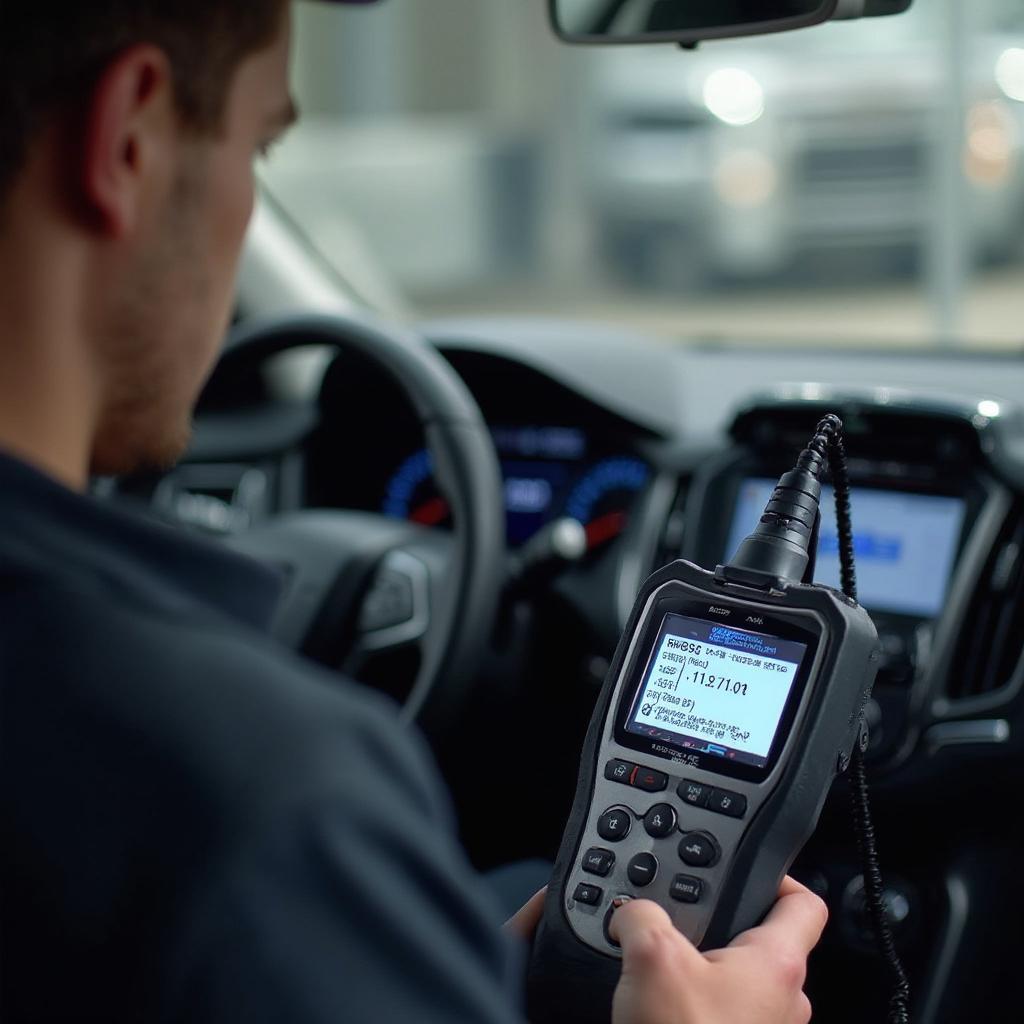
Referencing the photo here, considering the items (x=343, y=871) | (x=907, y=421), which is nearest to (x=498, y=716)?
(x=907, y=421)

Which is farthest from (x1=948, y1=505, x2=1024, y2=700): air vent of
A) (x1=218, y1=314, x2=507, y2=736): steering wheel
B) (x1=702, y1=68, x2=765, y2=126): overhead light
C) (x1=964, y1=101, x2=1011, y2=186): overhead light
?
(x1=702, y1=68, x2=765, y2=126): overhead light

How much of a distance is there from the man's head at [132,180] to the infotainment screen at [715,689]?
1.26ft

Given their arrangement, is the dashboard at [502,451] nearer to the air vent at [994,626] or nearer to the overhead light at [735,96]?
the air vent at [994,626]

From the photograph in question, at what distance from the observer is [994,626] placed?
179cm

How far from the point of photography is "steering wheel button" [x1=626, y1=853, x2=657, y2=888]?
1.01 m

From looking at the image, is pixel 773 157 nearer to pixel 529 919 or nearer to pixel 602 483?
pixel 602 483

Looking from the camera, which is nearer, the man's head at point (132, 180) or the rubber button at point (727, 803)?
the man's head at point (132, 180)

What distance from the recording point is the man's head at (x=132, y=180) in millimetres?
711

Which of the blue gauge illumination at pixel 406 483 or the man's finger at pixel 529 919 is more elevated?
the blue gauge illumination at pixel 406 483

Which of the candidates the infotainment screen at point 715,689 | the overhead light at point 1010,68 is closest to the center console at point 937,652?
the infotainment screen at point 715,689

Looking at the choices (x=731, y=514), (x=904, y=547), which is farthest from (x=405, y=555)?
(x=904, y=547)

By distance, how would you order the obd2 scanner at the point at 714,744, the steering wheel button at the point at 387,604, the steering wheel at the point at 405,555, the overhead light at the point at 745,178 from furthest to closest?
the overhead light at the point at 745,178, the steering wheel button at the point at 387,604, the steering wheel at the point at 405,555, the obd2 scanner at the point at 714,744

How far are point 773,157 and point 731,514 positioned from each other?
168 inches

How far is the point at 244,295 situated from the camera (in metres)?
2.60
